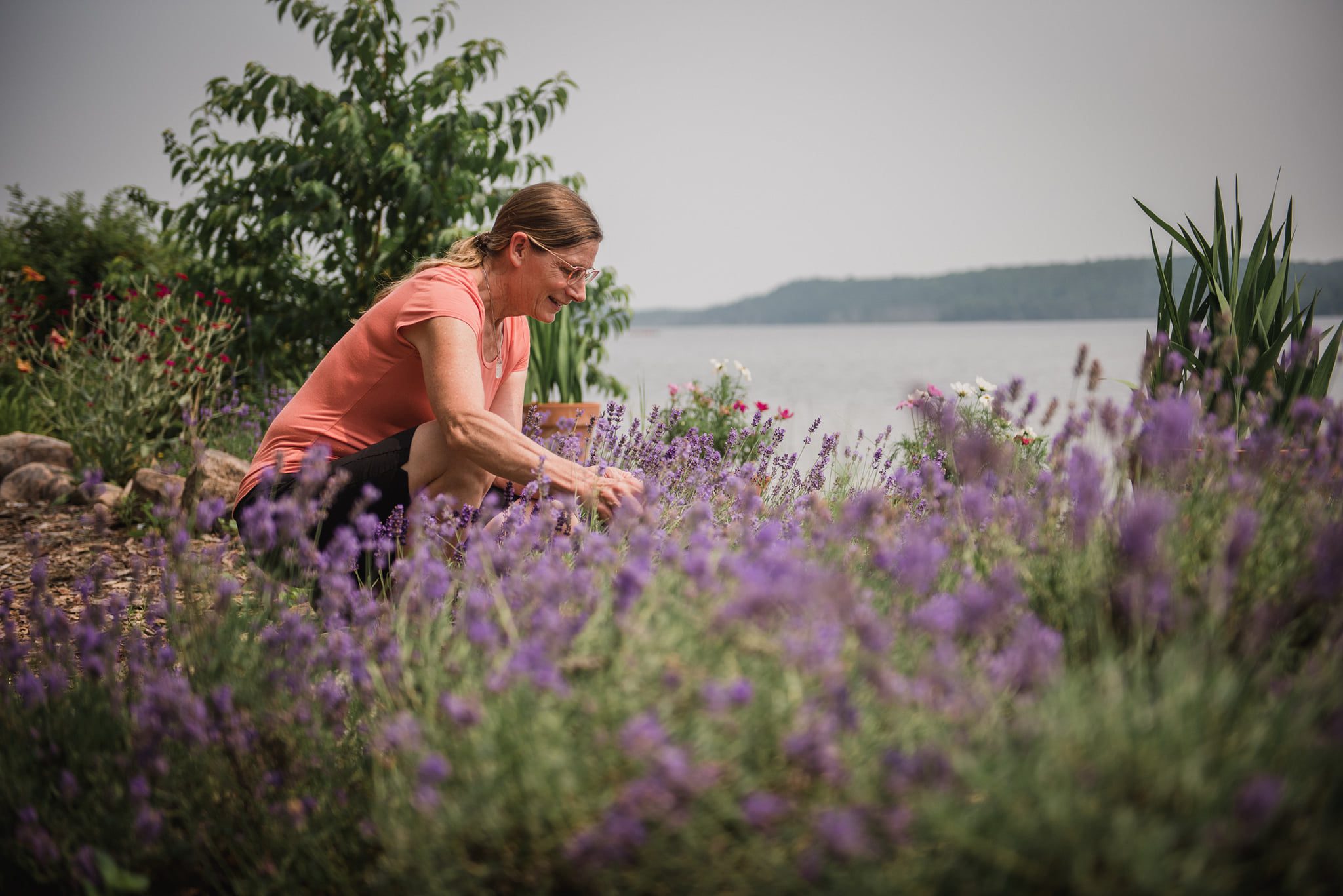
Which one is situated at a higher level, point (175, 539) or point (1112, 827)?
point (175, 539)

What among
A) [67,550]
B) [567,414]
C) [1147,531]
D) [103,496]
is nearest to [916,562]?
[1147,531]

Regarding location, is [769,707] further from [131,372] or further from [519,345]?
[131,372]

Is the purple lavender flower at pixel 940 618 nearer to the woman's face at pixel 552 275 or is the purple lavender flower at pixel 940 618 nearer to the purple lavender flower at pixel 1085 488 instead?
the purple lavender flower at pixel 1085 488

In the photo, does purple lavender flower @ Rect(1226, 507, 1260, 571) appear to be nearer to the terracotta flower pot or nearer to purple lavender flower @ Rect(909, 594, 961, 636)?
purple lavender flower @ Rect(909, 594, 961, 636)

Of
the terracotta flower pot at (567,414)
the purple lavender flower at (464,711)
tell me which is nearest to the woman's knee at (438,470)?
the purple lavender flower at (464,711)

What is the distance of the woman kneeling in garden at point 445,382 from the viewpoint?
2078 mm

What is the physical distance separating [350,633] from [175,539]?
0.39 m

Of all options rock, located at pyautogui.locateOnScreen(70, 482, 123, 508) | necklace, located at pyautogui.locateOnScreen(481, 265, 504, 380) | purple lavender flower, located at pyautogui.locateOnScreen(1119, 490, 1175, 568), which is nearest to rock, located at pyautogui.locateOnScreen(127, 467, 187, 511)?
rock, located at pyautogui.locateOnScreen(70, 482, 123, 508)

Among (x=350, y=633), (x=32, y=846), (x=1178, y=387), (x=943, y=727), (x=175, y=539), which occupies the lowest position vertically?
(x=32, y=846)

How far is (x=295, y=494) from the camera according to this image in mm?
1438

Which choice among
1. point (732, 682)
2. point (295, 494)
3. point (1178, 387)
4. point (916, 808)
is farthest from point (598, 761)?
point (1178, 387)

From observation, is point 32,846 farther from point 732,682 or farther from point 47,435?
point 47,435

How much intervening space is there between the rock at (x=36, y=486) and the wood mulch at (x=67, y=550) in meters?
0.06

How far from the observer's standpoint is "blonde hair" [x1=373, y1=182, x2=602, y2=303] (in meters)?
2.32
